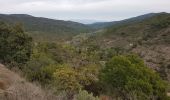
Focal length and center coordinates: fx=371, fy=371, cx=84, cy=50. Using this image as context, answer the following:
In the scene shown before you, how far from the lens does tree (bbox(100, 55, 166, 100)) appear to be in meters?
25.1

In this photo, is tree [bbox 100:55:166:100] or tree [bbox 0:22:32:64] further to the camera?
tree [bbox 0:22:32:64]

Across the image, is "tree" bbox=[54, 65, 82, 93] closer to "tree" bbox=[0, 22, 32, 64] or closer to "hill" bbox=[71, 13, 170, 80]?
"tree" bbox=[0, 22, 32, 64]

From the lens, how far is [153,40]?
99.9 metres

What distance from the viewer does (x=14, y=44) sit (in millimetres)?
32469

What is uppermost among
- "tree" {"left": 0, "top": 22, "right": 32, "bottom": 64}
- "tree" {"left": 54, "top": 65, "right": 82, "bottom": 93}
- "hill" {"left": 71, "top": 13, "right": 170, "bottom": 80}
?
"tree" {"left": 0, "top": 22, "right": 32, "bottom": 64}

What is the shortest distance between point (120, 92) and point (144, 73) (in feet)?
13.1

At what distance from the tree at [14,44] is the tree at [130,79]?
7.80 m

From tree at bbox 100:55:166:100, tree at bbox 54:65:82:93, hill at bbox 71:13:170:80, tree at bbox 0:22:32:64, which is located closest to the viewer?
tree at bbox 100:55:166:100

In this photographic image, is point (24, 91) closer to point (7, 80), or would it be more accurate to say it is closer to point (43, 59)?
point (7, 80)

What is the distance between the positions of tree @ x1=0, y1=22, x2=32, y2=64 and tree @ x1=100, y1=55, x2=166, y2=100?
7.80 m

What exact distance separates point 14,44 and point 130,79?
1170cm

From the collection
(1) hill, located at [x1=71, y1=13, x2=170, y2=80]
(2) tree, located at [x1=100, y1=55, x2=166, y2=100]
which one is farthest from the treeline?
(1) hill, located at [x1=71, y1=13, x2=170, y2=80]

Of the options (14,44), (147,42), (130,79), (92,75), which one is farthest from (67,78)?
(147,42)

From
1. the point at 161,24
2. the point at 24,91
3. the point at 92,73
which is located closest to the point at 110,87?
the point at 92,73
